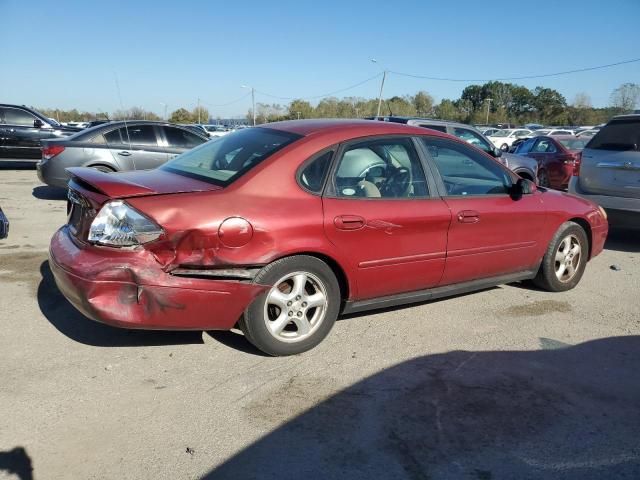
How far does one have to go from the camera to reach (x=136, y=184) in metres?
3.54

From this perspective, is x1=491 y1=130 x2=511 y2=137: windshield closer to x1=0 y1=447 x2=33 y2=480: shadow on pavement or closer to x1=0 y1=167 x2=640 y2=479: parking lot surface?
x1=0 y1=167 x2=640 y2=479: parking lot surface

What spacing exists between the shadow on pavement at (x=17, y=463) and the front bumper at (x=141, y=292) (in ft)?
2.92

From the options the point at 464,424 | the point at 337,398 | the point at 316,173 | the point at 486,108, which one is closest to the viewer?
the point at 464,424

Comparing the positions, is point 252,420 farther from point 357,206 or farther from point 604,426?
point 604,426

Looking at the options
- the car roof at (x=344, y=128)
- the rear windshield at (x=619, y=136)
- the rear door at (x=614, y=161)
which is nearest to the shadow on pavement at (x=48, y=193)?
the car roof at (x=344, y=128)

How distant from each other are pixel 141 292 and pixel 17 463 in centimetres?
108

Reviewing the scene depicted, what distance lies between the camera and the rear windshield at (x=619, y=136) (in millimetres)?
6988

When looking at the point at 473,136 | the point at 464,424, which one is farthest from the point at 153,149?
the point at 464,424

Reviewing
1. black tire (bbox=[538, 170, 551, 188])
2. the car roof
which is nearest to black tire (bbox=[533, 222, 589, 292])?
the car roof

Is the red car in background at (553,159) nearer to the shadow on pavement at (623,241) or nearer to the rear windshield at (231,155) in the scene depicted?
the shadow on pavement at (623,241)

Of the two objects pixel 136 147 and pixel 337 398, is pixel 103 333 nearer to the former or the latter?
pixel 337 398

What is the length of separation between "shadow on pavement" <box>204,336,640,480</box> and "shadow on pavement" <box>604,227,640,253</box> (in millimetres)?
4206

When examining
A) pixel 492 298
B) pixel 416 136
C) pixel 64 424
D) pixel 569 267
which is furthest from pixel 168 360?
pixel 569 267

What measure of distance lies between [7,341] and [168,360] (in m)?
1.17
